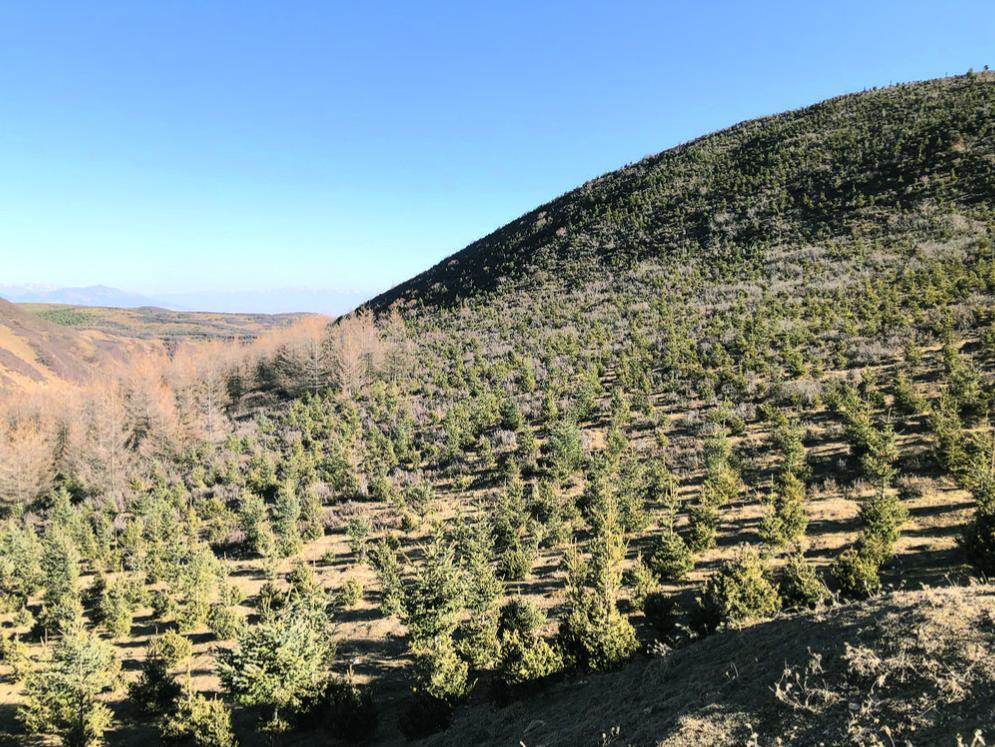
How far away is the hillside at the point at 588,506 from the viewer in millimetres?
9211

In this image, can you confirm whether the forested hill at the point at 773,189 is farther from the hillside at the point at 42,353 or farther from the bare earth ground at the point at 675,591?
the hillside at the point at 42,353

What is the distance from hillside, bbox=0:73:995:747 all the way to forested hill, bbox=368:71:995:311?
759 millimetres

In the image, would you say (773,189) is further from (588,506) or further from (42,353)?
(42,353)

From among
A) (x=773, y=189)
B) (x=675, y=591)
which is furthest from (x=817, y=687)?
(x=773, y=189)

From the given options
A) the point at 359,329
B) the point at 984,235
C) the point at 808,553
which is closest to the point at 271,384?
the point at 359,329

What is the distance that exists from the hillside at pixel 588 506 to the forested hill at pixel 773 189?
2.49ft

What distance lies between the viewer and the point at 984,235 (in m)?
42.1

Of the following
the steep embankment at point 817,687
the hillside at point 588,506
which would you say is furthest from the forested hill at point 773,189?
the steep embankment at point 817,687

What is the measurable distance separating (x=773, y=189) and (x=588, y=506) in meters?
64.8

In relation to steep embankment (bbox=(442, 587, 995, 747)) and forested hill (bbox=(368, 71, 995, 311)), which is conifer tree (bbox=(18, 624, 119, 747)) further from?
forested hill (bbox=(368, 71, 995, 311))

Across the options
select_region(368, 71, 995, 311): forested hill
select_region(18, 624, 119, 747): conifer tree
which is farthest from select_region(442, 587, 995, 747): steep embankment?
select_region(368, 71, 995, 311): forested hill

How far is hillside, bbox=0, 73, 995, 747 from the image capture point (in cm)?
921

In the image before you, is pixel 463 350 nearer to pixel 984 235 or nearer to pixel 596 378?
pixel 596 378

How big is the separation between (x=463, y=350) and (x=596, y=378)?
2060 centimetres
